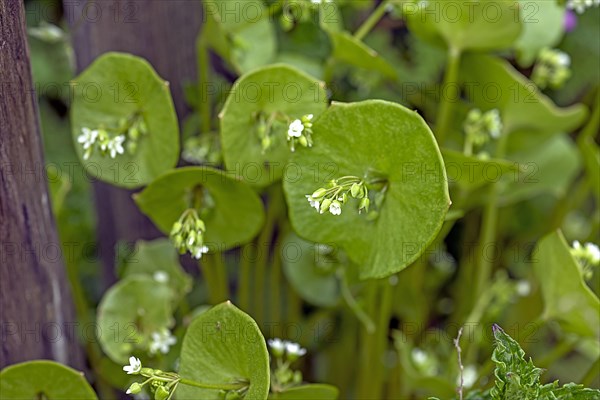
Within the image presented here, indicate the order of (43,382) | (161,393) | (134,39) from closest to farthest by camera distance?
(161,393) → (43,382) → (134,39)

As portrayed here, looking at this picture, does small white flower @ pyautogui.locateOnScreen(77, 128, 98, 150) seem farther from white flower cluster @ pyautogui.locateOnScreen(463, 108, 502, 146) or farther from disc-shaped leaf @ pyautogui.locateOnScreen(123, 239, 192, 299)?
white flower cluster @ pyautogui.locateOnScreen(463, 108, 502, 146)

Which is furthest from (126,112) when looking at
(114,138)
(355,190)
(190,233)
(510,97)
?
(510,97)

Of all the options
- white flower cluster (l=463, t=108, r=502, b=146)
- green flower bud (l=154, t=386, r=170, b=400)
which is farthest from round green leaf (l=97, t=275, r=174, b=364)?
white flower cluster (l=463, t=108, r=502, b=146)

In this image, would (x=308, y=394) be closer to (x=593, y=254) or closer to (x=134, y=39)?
(x=593, y=254)

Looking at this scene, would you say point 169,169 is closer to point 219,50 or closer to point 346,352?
point 219,50

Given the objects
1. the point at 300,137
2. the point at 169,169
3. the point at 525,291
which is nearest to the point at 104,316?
the point at 169,169

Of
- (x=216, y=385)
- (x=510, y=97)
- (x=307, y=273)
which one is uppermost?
(x=510, y=97)
